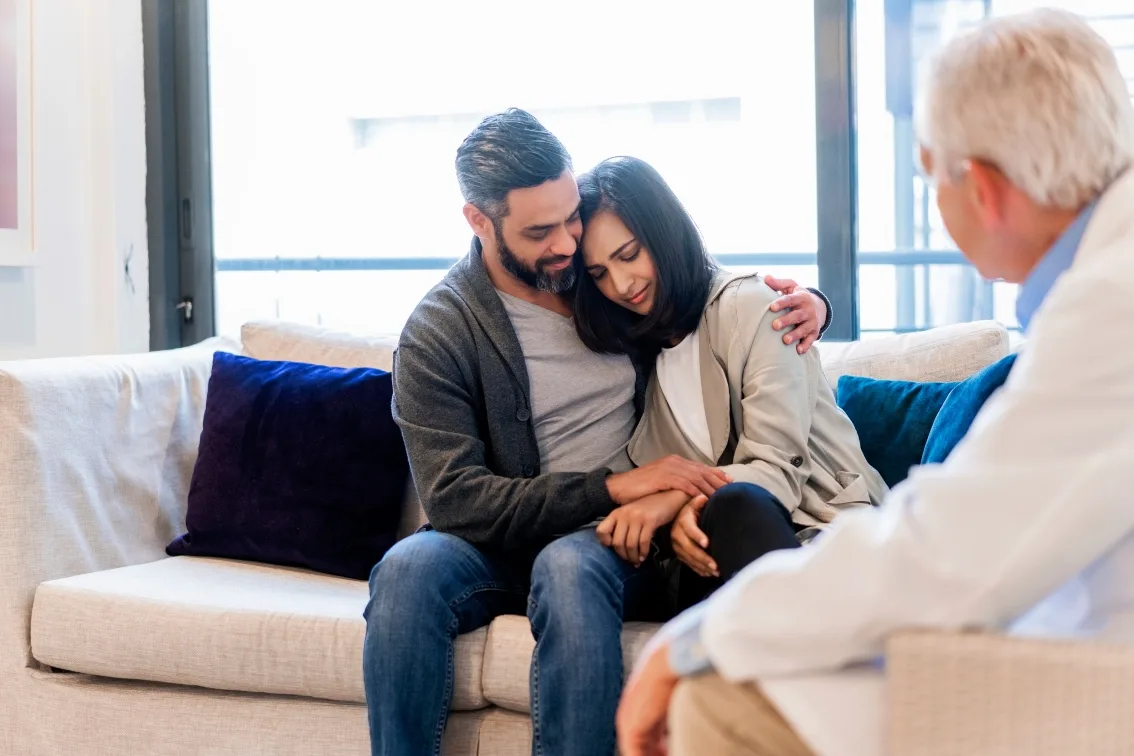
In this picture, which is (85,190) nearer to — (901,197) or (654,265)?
(654,265)

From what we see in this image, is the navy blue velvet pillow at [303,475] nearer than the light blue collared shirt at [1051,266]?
No

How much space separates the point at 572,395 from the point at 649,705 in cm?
104

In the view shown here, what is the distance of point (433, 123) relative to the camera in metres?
3.39

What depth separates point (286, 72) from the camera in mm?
3500


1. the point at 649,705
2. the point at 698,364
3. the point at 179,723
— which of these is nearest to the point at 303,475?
the point at 179,723

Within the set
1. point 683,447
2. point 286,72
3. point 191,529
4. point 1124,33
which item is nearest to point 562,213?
point 683,447

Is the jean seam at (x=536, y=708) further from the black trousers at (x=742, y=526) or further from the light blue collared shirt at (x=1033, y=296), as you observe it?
the light blue collared shirt at (x=1033, y=296)

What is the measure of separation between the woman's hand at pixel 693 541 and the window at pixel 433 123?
150cm

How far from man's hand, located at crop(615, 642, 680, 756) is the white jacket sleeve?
14 cm

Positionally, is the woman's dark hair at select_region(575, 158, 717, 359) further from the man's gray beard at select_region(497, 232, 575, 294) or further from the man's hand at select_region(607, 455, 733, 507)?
the man's hand at select_region(607, 455, 733, 507)

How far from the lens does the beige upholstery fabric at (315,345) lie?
256cm

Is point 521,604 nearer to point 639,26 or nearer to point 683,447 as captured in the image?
point 683,447

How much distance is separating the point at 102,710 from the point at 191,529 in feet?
1.47

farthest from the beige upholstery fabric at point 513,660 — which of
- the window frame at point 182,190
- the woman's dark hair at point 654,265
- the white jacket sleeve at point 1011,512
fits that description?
the window frame at point 182,190
